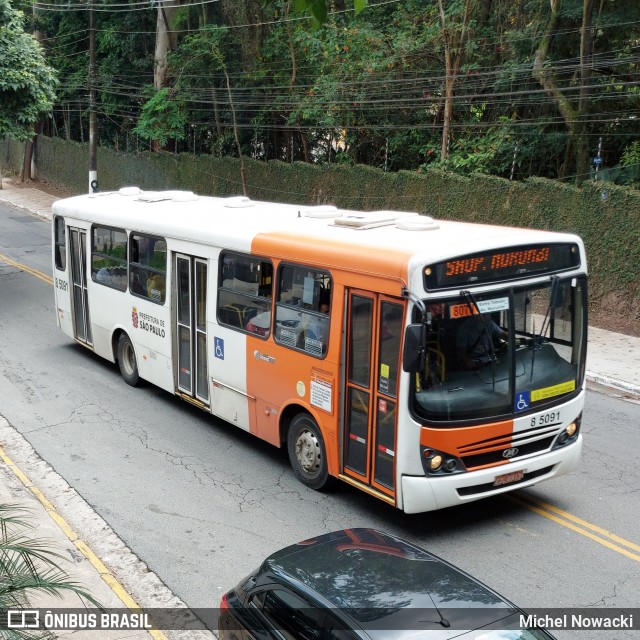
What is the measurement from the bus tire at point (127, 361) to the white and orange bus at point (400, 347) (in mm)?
2895

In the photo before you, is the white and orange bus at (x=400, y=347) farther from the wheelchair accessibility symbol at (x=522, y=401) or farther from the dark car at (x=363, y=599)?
the dark car at (x=363, y=599)

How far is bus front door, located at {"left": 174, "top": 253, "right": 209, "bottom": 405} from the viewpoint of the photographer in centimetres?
1091

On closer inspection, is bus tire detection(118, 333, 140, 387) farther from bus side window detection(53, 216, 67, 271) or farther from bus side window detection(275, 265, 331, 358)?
bus side window detection(275, 265, 331, 358)

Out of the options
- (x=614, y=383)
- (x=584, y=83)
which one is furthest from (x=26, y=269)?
(x=614, y=383)

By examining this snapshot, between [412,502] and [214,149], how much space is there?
101ft

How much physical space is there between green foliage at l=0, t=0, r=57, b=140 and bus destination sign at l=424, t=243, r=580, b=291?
52.6 ft

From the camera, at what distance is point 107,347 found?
14.0 meters

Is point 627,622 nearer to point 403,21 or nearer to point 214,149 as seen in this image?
point 403,21

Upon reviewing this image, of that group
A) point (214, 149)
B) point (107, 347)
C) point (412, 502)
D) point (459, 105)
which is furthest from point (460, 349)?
point (214, 149)

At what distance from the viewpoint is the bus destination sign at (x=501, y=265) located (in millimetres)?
7410

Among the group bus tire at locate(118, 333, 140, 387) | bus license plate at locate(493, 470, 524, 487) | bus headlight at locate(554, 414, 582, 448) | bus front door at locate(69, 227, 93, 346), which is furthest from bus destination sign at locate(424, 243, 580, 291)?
bus front door at locate(69, 227, 93, 346)

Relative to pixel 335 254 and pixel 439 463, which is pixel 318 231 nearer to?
pixel 335 254

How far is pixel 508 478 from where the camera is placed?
787cm

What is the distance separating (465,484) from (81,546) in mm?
3788
